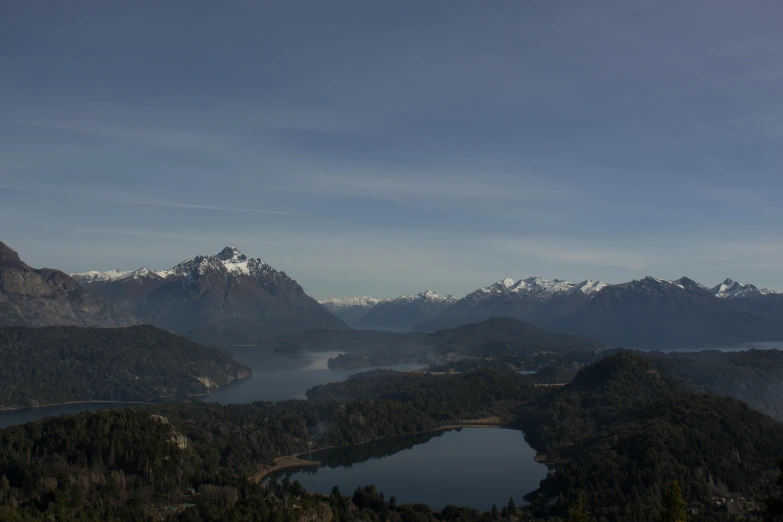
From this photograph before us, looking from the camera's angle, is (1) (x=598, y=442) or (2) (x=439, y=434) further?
(2) (x=439, y=434)

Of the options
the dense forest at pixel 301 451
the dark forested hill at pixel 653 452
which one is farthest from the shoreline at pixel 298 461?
the dark forested hill at pixel 653 452

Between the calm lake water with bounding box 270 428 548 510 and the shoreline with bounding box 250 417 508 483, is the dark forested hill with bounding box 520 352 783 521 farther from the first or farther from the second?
the shoreline with bounding box 250 417 508 483

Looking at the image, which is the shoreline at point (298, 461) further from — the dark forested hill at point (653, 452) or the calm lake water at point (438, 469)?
the dark forested hill at point (653, 452)

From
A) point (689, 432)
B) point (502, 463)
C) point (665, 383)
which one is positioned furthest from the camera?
point (665, 383)

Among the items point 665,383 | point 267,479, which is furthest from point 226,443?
point 665,383

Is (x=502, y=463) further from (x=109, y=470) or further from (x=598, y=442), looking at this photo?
(x=109, y=470)

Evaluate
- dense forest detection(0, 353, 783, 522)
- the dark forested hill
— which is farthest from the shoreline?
the dark forested hill
